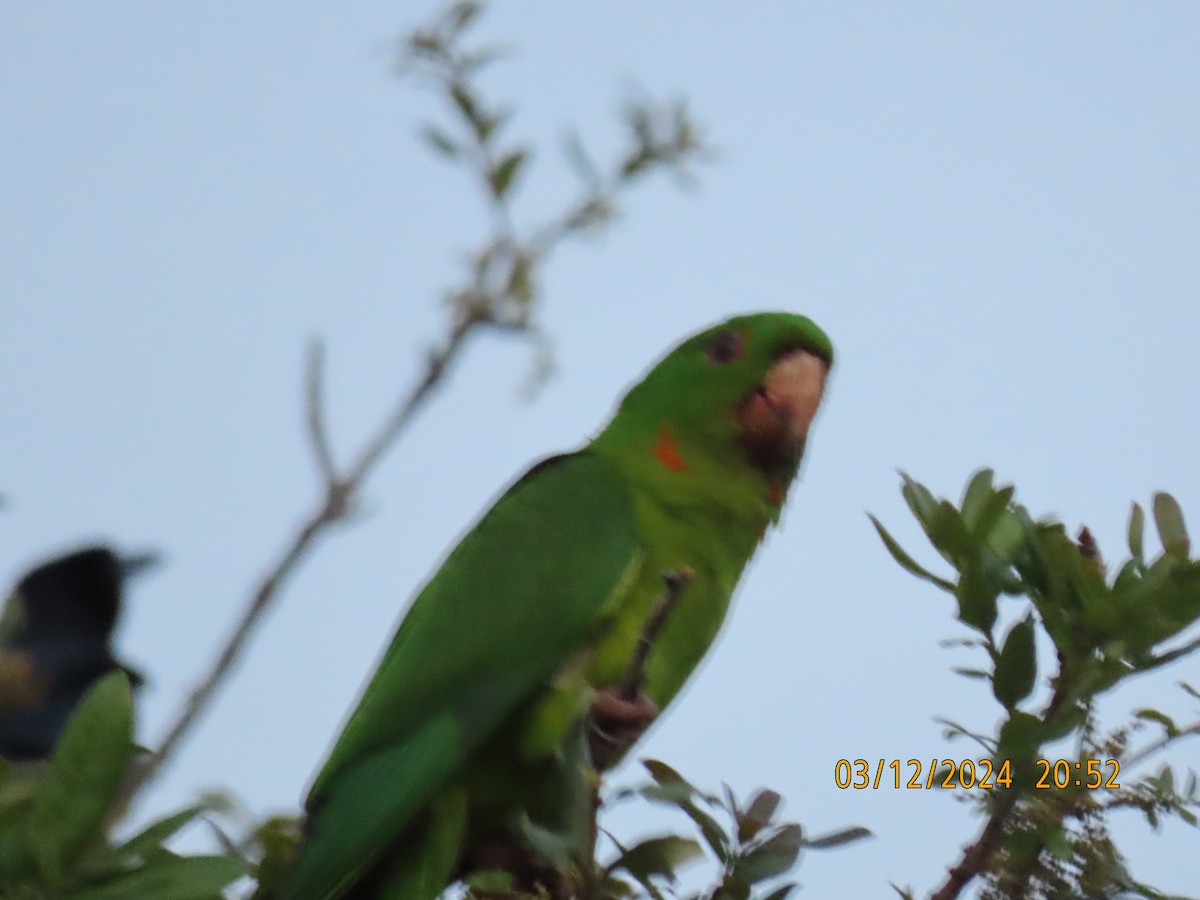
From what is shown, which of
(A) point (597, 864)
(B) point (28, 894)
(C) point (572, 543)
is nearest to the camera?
(B) point (28, 894)

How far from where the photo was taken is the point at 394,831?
1.96m

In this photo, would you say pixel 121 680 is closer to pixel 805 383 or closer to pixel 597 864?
pixel 597 864

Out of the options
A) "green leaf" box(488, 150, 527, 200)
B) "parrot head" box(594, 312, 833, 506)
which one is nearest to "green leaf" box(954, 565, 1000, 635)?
"parrot head" box(594, 312, 833, 506)

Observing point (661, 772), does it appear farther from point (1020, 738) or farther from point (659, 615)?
point (1020, 738)

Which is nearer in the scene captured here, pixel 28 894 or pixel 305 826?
pixel 28 894

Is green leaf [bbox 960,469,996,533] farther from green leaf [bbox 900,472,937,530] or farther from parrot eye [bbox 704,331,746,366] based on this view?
parrot eye [bbox 704,331,746,366]

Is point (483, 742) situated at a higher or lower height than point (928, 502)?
lower

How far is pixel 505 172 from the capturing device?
2.45 m

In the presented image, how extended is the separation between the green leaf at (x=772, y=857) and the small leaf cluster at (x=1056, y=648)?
188 millimetres

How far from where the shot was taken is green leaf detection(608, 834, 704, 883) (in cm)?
137

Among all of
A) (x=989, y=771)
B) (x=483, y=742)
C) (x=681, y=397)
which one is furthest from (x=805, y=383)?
(x=989, y=771)

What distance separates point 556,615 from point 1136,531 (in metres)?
1.02

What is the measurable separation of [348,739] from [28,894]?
0.96m

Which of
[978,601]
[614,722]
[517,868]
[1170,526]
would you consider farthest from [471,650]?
[1170,526]
